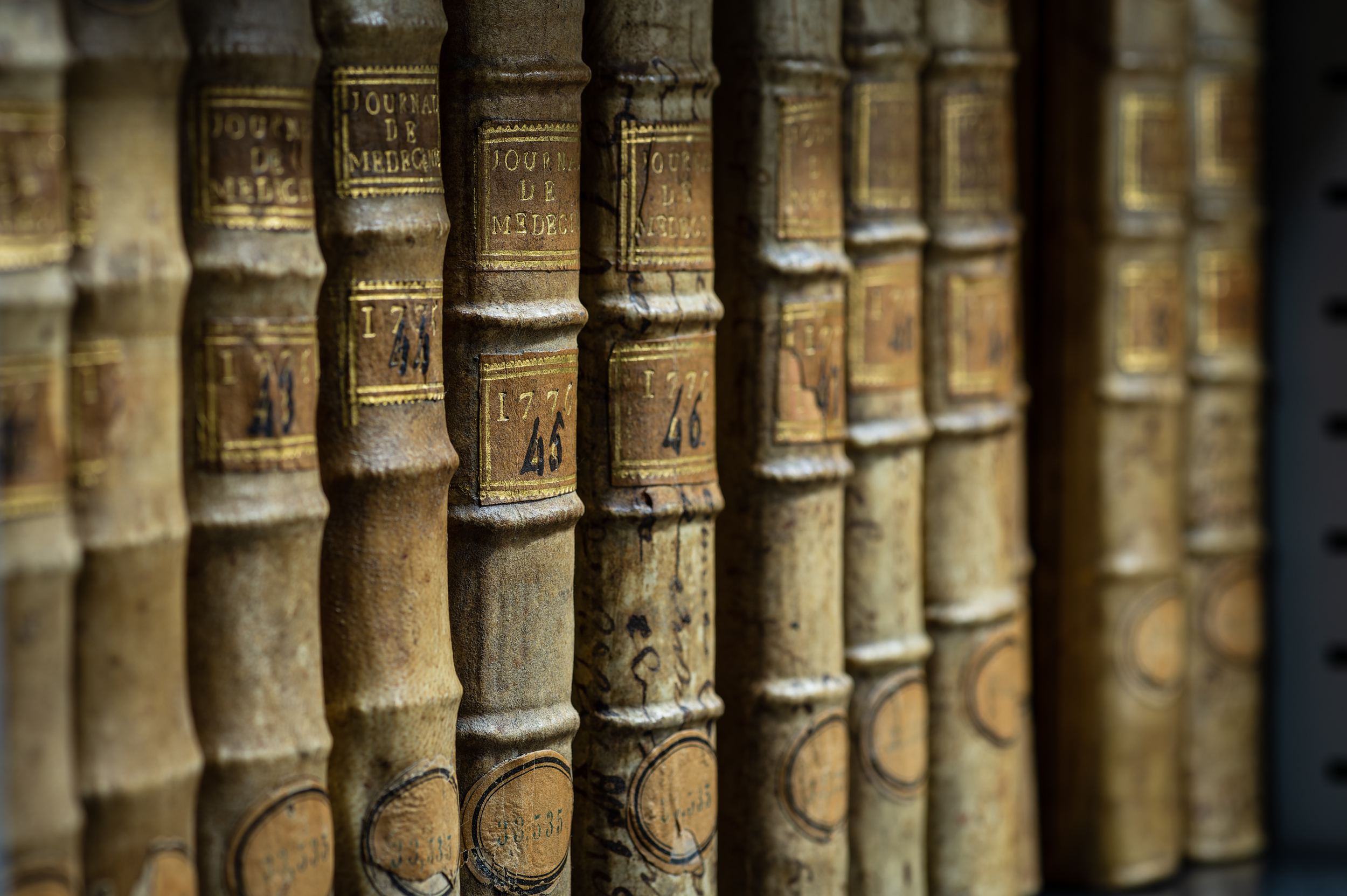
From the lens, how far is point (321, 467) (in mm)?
771

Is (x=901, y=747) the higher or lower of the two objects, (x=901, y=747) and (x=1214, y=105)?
the lower

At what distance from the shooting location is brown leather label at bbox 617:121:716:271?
87 cm

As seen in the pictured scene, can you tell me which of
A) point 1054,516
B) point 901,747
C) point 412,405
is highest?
point 412,405

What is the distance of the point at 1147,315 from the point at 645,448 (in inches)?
19.1

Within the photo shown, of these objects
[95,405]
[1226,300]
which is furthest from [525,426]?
[1226,300]

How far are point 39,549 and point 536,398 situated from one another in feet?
0.87

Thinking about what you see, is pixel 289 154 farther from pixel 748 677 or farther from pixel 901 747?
pixel 901 747

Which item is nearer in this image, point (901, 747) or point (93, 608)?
point (93, 608)

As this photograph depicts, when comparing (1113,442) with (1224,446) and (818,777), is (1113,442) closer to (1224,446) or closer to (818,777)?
(1224,446)

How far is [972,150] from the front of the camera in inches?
42.4

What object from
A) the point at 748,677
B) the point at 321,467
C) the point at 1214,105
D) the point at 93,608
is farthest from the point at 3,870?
the point at 1214,105

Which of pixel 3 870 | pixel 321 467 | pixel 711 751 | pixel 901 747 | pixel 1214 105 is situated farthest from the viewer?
pixel 1214 105

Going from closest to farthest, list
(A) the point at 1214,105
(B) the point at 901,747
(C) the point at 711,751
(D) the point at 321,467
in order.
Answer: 1. (D) the point at 321,467
2. (C) the point at 711,751
3. (B) the point at 901,747
4. (A) the point at 1214,105

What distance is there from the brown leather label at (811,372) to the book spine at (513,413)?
0.15 m
